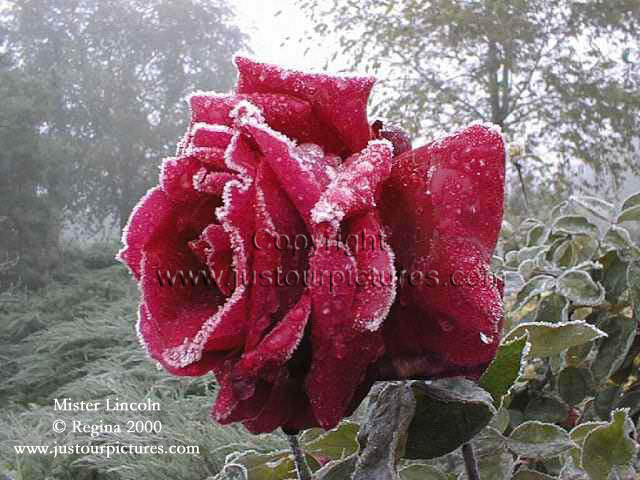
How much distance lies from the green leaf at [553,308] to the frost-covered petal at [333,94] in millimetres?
446

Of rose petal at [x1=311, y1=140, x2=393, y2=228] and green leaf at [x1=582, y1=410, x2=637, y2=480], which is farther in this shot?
green leaf at [x1=582, y1=410, x2=637, y2=480]

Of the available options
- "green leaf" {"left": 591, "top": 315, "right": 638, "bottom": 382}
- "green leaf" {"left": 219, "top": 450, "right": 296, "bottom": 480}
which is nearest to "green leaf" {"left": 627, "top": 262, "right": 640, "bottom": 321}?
"green leaf" {"left": 591, "top": 315, "right": 638, "bottom": 382}

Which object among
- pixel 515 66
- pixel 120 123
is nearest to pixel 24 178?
pixel 120 123

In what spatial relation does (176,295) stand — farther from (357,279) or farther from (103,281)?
(103,281)

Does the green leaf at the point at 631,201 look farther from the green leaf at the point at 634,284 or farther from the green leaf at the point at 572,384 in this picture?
the green leaf at the point at 572,384

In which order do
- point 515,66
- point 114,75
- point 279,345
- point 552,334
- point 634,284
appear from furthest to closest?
point 114,75, point 515,66, point 634,284, point 552,334, point 279,345

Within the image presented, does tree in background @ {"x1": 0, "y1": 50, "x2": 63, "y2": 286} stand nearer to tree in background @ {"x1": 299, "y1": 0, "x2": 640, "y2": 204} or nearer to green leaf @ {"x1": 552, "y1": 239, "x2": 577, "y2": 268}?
tree in background @ {"x1": 299, "y1": 0, "x2": 640, "y2": 204}

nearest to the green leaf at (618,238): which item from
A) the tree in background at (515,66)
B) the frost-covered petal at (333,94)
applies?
the frost-covered petal at (333,94)

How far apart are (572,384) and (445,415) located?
0.39 metres

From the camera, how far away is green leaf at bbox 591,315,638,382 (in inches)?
23.5

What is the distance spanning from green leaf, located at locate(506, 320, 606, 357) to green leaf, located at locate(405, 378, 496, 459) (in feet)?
0.31

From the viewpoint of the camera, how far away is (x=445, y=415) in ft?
0.89

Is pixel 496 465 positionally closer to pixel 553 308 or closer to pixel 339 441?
pixel 339 441

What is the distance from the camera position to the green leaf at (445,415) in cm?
27
